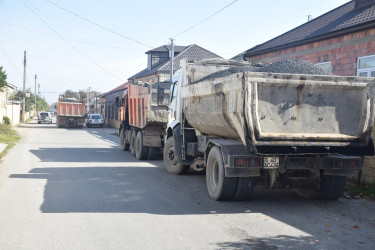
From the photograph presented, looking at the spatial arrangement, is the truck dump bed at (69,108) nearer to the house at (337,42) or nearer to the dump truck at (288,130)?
the house at (337,42)

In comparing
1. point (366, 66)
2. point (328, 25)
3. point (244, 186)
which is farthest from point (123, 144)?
point (244, 186)

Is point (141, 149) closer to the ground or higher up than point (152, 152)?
higher up

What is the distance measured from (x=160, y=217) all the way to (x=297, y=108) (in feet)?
9.32

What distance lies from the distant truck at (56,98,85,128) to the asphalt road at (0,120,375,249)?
30731 mm

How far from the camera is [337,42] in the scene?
14.0m

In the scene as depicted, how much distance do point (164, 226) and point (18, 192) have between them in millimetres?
3984

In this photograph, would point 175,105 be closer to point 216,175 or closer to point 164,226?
point 216,175

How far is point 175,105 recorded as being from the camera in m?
11.0

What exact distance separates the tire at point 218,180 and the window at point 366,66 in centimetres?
721

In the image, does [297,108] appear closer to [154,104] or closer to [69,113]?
[154,104]

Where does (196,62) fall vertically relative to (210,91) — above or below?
above

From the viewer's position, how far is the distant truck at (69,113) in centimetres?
4000

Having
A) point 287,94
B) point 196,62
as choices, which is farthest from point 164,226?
point 196,62

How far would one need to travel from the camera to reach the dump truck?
21.7 ft
